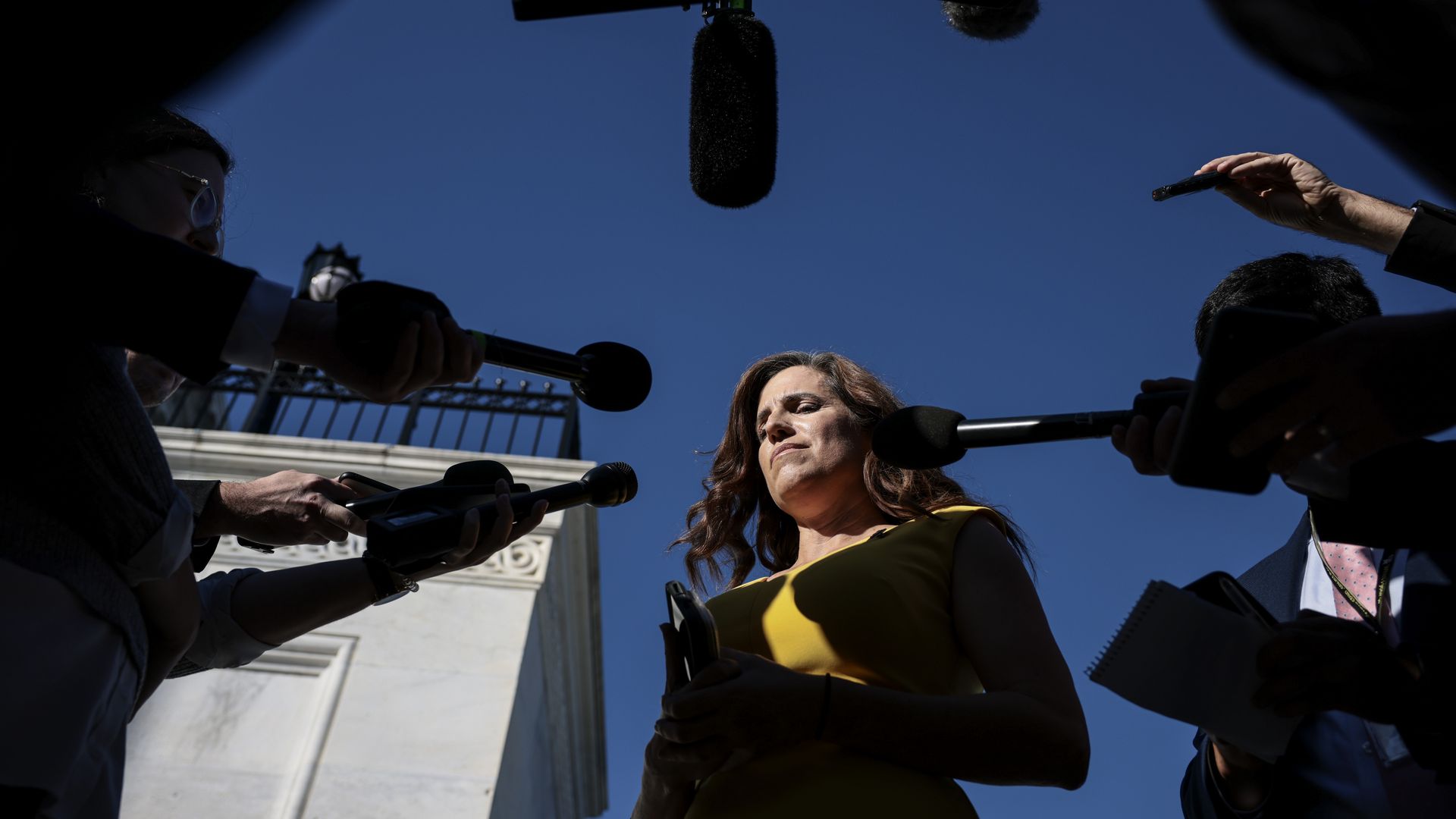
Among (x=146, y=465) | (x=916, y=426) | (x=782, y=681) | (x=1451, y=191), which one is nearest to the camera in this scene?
(x=1451, y=191)

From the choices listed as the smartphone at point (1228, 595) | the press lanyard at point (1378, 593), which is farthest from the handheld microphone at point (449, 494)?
the press lanyard at point (1378, 593)

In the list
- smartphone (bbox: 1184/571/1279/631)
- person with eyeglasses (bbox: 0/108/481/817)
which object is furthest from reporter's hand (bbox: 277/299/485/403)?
smartphone (bbox: 1184/571/1279/631)

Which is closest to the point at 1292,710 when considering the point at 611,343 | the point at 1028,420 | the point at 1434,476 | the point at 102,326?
the point at 1434,476

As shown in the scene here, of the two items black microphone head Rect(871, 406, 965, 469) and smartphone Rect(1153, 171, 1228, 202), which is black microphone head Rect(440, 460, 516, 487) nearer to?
black microphone head Rect(871, 406, 965, 469)

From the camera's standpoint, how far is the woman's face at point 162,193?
1.94 metres

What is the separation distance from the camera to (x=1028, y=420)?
1820mm

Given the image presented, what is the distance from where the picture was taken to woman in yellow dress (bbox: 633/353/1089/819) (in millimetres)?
1807

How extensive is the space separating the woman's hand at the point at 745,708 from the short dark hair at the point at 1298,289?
1.34 m

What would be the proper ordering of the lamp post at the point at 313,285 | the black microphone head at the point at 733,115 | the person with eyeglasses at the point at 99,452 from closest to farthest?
the person with eyeglasses at the point at 99,452 → the black microphone head at the point at 733,115 → the lamp post at the point at 313,285

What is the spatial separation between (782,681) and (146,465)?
1059 millimetres

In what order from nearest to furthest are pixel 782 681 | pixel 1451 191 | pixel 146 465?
pixel 1451 191, pixel 146 465, pixel 782 681

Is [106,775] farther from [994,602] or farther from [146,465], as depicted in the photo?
[994,602]

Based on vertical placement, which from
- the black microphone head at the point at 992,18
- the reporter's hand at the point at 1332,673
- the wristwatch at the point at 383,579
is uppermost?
the black microphone head at the point at 992,18

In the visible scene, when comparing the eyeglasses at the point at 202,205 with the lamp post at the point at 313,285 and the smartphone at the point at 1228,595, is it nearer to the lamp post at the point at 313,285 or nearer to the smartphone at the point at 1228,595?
the smartphone at the point at 1228,595
